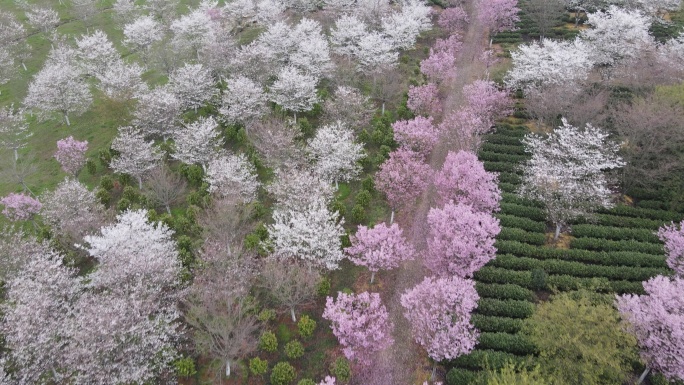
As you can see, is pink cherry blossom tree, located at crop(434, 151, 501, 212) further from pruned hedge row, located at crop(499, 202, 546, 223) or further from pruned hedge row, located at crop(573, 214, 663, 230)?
pruned hedge row, located at crop(573, 214, 663, 230)

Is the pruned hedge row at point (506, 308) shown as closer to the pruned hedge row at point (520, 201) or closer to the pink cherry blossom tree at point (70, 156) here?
the pruned hedge row at point (520, 201)

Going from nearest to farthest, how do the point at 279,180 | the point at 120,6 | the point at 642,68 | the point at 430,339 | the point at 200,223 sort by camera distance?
the point at 430,339 < the point at 200,223 < the point at 279,180 < the point at 642,68 < the point at 120,6

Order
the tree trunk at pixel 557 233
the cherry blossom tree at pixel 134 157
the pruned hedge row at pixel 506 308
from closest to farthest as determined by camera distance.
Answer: the pruned hedge row at pixel 506 308 → the tree trunk at pixel 557 233 → the cherry blossom tree at pixel 134 157

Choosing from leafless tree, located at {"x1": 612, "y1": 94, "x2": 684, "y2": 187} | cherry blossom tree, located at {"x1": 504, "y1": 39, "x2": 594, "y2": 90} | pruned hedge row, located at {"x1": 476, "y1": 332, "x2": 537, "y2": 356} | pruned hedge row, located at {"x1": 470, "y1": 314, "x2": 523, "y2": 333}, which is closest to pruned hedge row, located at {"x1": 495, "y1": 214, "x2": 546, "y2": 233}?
pruned hedge row, located at {"x1": 470, "y1": 314, "x2": 523, "y2": 333}

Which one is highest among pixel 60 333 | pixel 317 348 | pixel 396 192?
pixel 396 192

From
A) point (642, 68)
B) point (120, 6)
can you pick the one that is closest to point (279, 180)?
point (642, 68)

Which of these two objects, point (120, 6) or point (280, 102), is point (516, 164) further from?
point (120, 6)

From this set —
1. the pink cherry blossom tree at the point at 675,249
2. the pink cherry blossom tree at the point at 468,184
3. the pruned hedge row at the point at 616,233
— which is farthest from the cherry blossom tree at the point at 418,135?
the pink cherry blossom tree at the point at 675,249
